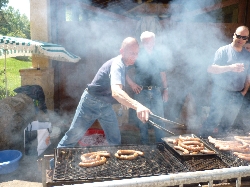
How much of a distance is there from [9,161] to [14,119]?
118cm

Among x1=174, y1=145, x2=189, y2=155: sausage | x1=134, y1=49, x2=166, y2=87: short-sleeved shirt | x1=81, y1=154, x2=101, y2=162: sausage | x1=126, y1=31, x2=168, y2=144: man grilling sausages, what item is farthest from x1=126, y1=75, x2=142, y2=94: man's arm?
x1=81, y1=154, x2=101, y2=162: sausage

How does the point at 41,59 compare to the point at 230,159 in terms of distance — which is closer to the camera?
the point at 230,159

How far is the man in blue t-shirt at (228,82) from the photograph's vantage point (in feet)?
15.9

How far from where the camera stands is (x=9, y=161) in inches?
183

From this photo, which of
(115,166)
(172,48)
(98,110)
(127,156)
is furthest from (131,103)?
(172,48)

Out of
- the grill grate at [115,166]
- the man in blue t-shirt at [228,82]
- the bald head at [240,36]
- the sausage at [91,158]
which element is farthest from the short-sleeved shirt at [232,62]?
the sausage at [91,158]

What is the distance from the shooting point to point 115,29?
730 cm

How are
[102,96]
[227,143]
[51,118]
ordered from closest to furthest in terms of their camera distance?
[227,143] < [102,96] < [51,118]

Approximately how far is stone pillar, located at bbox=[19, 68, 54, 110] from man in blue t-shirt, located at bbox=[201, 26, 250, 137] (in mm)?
4253

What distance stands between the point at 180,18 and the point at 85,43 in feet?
10.7

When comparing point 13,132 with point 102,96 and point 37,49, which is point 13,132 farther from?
point 102,96

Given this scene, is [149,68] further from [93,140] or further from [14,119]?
A: [14,119]

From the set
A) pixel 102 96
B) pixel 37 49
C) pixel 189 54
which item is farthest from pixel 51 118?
pixel 189 54

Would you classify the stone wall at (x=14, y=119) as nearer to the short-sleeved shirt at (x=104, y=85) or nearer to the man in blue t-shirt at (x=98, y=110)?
the man in blue t-shirt at (x=98, y=110)
